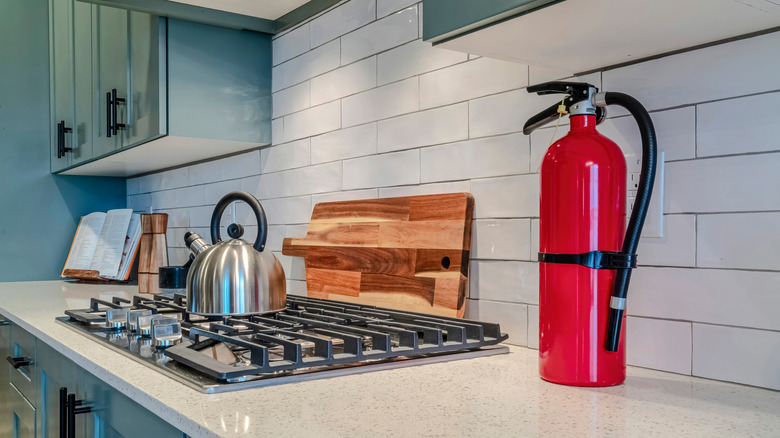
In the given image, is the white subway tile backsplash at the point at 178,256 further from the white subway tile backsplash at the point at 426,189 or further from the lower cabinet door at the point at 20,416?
the white subway tile backsplash at the point at 426,189

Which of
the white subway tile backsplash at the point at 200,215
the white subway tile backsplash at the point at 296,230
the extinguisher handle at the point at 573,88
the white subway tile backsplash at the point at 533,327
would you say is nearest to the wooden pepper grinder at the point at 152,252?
the white subway tile backsplash at the point at 200,215

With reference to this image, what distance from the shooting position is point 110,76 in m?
2.35

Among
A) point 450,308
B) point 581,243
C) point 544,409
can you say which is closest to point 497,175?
point 450,308

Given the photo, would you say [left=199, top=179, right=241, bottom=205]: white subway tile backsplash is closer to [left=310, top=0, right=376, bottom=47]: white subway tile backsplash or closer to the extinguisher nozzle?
[left=310, top=0, right=376, bottom=47]: white subway tile backsplash

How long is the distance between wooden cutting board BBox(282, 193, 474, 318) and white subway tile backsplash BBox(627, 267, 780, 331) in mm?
A: 384

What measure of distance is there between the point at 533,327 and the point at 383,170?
1.89 ft

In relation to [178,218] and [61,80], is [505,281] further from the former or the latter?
[61,80]

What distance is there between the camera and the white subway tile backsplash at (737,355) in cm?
85

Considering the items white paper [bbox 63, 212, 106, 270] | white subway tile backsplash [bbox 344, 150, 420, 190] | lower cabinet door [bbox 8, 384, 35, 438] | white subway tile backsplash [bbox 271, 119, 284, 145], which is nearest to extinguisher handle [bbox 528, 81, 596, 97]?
white subway tile backsplash [bbox 344, 150, 420, 190]

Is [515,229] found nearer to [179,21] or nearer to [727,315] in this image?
[727,315]

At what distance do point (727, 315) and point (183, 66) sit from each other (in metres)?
1.60

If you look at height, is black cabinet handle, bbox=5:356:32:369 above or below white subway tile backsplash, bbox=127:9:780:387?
below

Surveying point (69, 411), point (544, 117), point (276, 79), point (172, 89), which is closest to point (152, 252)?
point (172, 89)

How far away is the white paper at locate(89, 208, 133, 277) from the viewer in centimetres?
268
